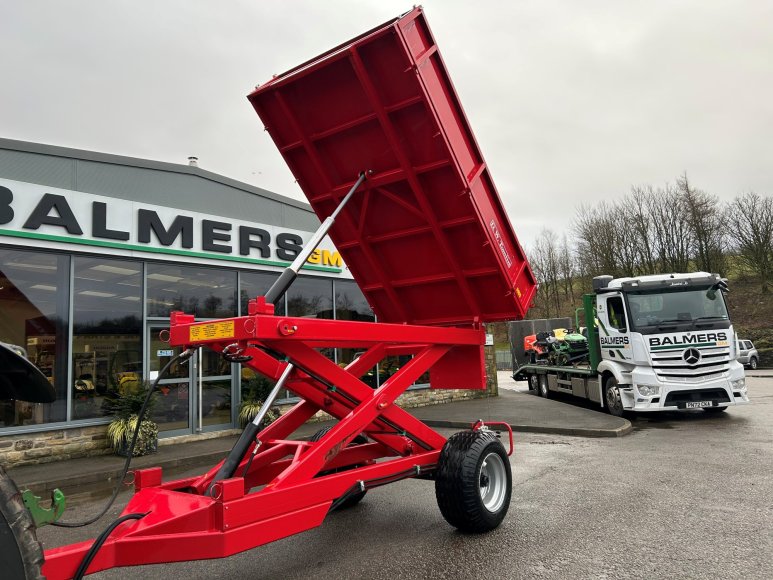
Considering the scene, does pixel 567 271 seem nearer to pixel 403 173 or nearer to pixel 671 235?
pixel 671 235

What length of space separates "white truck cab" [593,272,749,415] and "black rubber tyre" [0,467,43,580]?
35.1ft

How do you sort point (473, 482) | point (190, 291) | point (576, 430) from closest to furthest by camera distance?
point (473, 482) → point (576, 430) → point (190, 291)

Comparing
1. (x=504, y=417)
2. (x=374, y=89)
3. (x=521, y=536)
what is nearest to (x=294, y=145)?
(x=374, y=89)

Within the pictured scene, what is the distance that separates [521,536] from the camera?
4594 mm

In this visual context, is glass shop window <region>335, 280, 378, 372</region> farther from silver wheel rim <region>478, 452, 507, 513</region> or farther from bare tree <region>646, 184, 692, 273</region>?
bare tree <region>646, 184, 692, 273</region>

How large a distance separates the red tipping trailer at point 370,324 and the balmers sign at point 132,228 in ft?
18.5

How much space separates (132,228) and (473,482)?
8.24 meters

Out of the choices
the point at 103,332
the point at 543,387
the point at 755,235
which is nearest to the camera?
the point at 103,332

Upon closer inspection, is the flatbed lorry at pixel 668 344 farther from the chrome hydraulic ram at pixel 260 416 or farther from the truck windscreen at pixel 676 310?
→ the chrome hydraulic ram at pixel 260 416

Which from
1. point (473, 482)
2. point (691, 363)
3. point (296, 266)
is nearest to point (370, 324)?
point (296, 266)

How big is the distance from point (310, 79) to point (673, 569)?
498 cm

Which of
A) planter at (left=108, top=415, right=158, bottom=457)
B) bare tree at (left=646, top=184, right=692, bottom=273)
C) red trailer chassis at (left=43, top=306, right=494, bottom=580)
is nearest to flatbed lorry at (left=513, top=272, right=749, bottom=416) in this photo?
red trailer chassis at (left=43, top=306, right=494, bottom=580)

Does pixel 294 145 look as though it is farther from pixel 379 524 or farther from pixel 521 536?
pixel 521 536

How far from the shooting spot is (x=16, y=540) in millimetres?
2016
